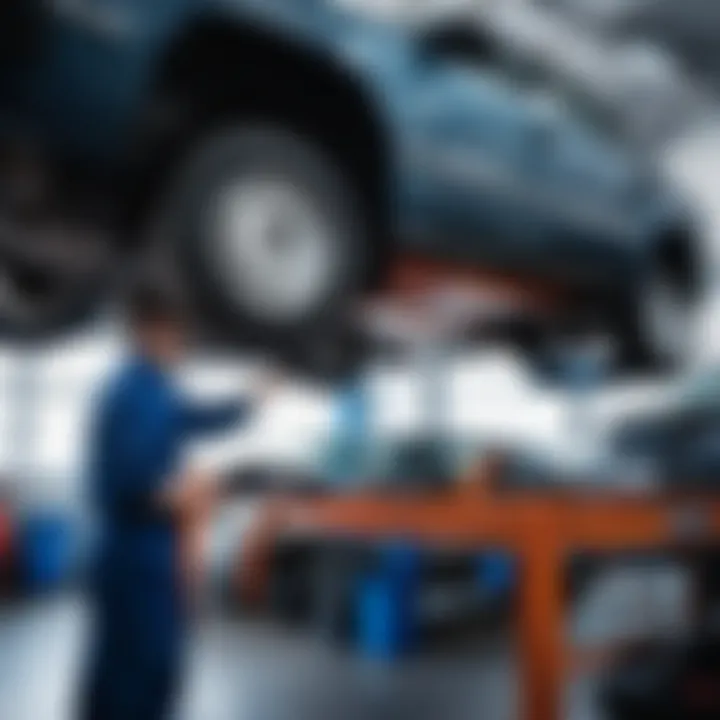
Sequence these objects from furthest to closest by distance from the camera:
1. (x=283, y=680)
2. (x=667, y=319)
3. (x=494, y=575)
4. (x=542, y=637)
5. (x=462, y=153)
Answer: (x=494, y=575) < (x=283, y=680) < (x=667, y=319) < (x=542, y=637) < (x=462, y=153)

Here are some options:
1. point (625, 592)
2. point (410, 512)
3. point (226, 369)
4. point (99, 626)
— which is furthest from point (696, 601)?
point (99, 626)

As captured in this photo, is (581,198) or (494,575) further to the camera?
(494,575)

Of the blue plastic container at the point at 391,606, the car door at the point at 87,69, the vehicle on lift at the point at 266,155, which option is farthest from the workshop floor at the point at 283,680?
the car door at the point at 87,69

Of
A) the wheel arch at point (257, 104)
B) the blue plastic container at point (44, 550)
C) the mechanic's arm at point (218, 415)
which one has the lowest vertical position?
the mechanic's arm at point (218, 415)

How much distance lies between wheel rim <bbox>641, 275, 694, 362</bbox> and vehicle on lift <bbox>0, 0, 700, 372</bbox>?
1.03ft

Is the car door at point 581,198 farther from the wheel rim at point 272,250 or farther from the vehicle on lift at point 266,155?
the wheel rim at point 272,250

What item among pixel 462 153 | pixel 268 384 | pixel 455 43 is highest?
pixel 455 43

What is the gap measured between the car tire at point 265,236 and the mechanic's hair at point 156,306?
35 mm

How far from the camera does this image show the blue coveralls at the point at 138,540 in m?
1.33

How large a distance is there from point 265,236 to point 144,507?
1.13 ft

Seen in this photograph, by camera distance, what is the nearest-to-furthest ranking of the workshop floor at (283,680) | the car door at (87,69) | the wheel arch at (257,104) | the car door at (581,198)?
the car door at (87,69), the wheel arch at (257,104), the car door at (581,198), the workshop floor at (283,680)

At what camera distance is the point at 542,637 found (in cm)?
163

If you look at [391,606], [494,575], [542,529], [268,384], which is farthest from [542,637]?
[494,575]

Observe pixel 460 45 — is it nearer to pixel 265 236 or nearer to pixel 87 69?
pixel 265 236
